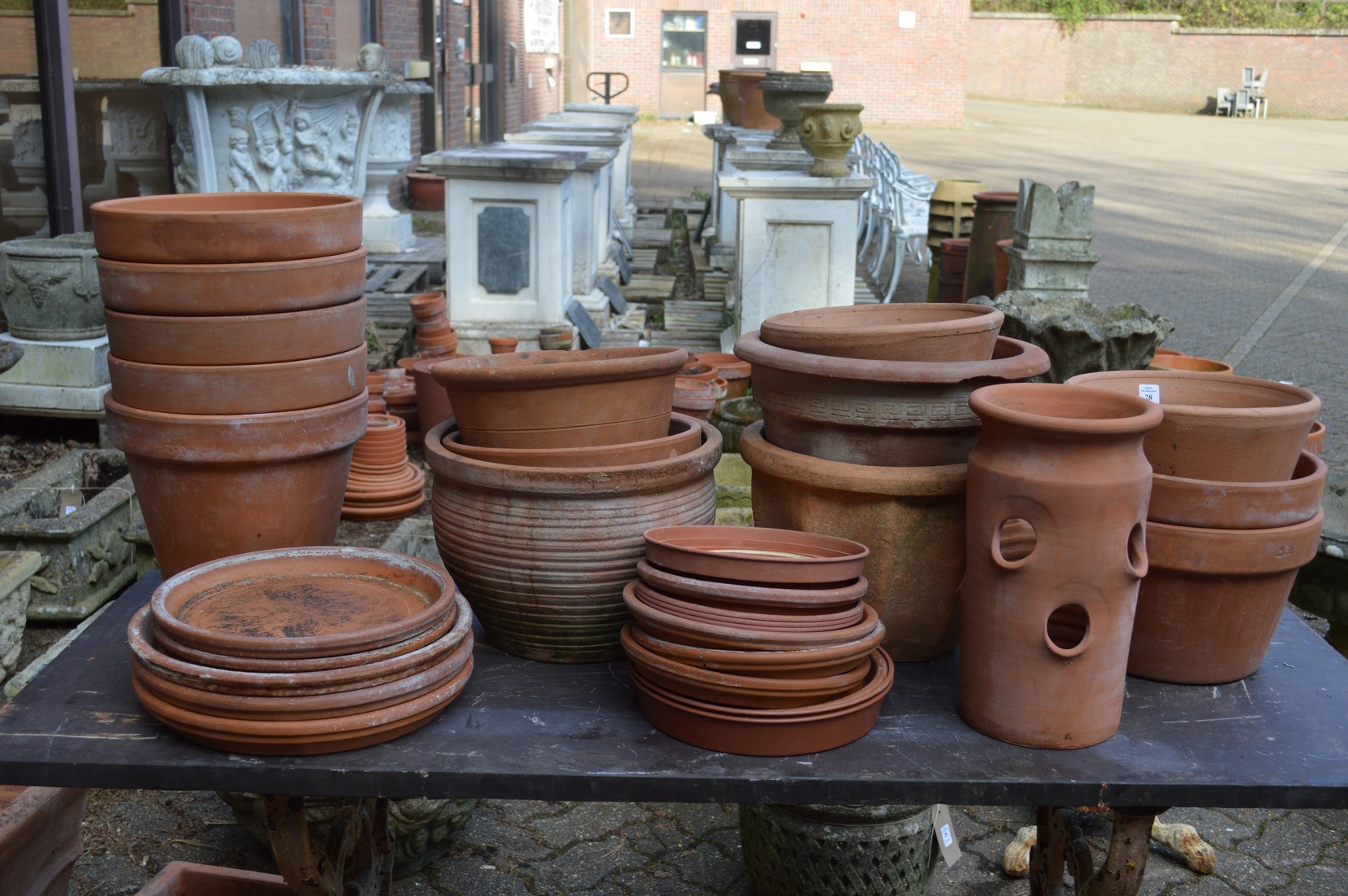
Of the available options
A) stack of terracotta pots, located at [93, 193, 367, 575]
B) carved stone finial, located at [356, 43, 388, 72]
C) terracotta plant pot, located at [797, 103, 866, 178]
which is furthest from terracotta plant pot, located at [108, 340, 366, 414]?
carved stone finial, located at [356, 43, 388, 72]

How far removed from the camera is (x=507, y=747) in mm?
1581

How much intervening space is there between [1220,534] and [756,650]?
702 mm

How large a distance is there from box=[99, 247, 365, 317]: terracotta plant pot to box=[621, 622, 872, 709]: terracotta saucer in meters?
0.87

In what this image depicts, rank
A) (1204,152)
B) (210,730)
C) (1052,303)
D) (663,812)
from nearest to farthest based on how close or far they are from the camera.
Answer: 1. (210,730)
2. (663,812)
3. (1052,303)
4. (1204,152)

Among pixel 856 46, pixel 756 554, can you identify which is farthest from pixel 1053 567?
pixel 856 46

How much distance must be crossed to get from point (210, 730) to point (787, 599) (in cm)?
75

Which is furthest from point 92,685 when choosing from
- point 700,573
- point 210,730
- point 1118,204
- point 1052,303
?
point 1118,204

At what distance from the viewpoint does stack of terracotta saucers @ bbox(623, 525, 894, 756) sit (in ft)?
5.08

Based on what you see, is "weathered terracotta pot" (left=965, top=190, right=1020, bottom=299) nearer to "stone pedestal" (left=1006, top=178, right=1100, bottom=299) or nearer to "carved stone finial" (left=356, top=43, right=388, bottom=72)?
"stone pedestal" (left=1006, top=178, right=1100, bottom=299)

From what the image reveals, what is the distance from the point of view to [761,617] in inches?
61.4

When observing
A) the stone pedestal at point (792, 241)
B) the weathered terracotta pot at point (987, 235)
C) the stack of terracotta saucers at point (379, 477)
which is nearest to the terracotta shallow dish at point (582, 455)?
the stack of terracotta saucers at point (379, 477)

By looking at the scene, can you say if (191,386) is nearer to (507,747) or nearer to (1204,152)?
(507,747)

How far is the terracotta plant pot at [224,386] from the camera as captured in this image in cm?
195

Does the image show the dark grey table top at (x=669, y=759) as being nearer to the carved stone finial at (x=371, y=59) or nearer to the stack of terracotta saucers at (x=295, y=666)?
the stack of terracotta saucers at (x=295, y=666)
